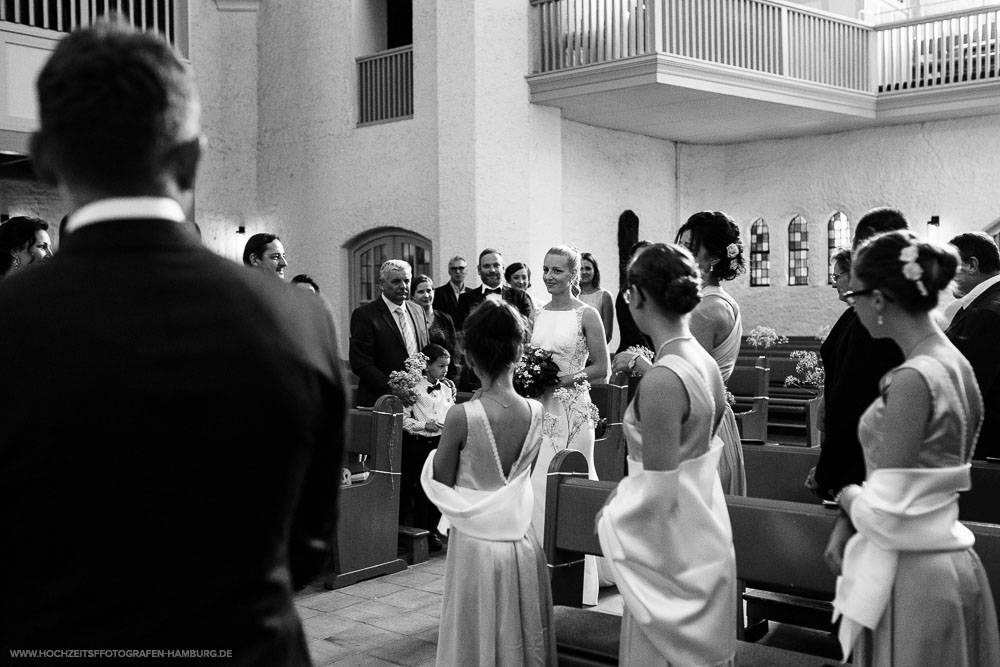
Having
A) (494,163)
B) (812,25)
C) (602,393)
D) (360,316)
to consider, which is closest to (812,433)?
(602,393)

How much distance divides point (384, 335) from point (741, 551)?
4147mm

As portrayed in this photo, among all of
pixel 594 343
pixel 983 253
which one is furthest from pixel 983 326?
pixel 594 343

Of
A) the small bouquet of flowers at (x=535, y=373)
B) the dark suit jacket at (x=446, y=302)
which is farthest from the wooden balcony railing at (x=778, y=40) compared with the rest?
the small bouquet of flowers at (x=535, y=373)

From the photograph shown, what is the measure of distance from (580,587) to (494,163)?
9487mm

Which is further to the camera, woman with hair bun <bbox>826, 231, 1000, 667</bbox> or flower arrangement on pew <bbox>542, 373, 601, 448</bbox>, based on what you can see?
flower arrangement on pew <bbox>542, 373, 601, 448</bbox>

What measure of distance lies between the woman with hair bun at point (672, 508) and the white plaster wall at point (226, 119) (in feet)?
43.7

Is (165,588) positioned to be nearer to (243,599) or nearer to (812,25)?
(243,599)

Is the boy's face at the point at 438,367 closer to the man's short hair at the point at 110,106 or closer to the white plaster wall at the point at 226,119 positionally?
the man's short hair at the point at 110,106

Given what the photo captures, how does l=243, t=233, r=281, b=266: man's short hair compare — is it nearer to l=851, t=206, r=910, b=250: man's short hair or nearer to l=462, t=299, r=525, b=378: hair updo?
l=462, t=299, r=525, b=378: hair updo

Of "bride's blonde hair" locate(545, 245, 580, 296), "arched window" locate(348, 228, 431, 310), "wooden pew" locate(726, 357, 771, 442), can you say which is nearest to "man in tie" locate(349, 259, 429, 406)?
"bride's blonde hair" locate(545, 245, 580, 296)

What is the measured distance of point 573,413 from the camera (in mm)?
5832

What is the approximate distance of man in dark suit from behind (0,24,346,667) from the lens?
1274 millimetres

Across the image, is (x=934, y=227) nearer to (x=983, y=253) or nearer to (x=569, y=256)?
(x=569, y=256)

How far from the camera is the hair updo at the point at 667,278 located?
3.02 m
